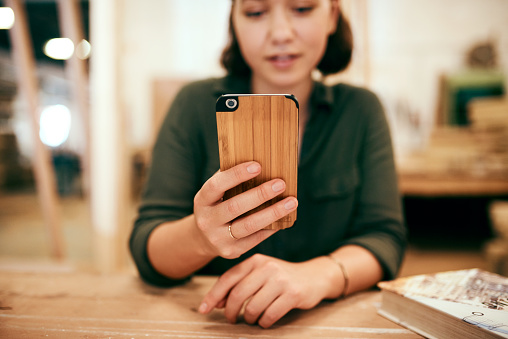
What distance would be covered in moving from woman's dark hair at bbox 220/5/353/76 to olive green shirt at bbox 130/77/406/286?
0.04 meters

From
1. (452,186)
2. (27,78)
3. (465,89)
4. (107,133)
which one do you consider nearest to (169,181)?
(107,133)

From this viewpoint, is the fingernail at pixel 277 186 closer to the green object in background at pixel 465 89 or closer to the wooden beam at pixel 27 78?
the wooden beam at pixel 27 78

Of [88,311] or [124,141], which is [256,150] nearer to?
[88,311]

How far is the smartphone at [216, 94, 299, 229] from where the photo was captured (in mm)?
407

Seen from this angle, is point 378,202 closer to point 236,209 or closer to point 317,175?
point 317,175

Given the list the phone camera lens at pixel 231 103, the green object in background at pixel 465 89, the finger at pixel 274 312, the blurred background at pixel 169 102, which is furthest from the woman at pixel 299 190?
the green object in background at pixel 465 89

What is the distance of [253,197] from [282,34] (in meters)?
0.37

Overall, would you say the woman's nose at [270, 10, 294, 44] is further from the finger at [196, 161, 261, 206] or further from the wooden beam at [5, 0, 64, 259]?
the wooden beam at [5, 0, 64, 259]

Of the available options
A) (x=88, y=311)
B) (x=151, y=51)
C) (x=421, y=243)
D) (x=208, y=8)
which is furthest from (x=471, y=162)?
(x=151, y=51)

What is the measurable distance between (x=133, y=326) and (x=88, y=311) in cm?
10


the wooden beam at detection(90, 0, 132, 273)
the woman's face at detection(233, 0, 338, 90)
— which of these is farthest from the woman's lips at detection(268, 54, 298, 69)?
the wooden beam at detection(90, 0, 132, 273)

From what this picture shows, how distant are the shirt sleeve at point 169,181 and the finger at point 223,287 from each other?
16 centimetres

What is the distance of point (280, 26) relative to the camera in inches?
25.4

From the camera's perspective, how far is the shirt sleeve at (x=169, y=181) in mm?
656
